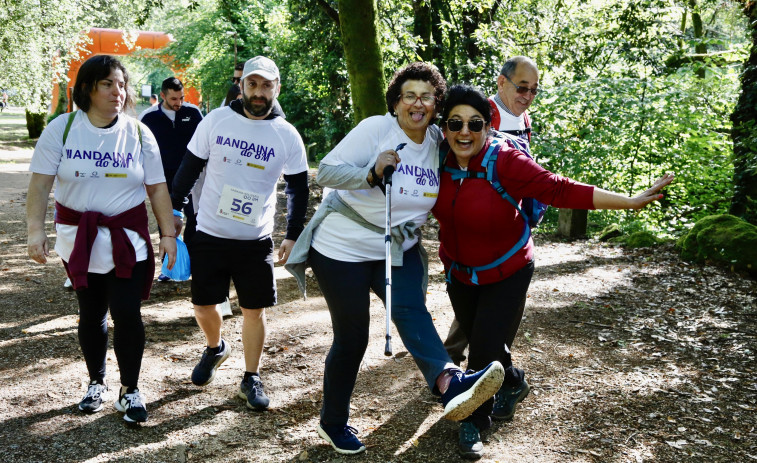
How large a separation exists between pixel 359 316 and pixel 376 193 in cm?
65

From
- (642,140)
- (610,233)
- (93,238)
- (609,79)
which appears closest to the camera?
(93,238)

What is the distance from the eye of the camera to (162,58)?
1350 inches

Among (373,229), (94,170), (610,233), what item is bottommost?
(610,233)

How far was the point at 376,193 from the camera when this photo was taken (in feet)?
11.8


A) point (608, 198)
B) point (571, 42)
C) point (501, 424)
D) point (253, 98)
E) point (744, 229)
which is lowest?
point (501, 424)

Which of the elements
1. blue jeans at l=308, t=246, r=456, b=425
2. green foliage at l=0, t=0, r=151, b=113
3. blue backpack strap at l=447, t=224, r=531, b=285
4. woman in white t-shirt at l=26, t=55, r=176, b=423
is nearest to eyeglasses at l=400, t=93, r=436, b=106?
blue jeans at l=308, t=246, r=456, b=425

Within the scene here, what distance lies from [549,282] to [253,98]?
15.5 ft

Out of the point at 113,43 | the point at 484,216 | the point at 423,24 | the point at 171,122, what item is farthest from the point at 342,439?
the point at 113,43

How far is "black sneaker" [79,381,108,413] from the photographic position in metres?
4.19

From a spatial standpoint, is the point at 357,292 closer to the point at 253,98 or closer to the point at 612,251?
the point at 253,98

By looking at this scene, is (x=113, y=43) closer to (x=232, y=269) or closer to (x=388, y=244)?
(x=232, y=269)

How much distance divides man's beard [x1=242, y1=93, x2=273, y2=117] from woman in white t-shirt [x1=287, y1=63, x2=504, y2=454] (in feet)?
2.71

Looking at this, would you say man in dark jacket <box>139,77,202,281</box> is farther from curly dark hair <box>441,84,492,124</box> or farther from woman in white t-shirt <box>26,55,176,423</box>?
curly dark hair <box>441,84,492,124</box>

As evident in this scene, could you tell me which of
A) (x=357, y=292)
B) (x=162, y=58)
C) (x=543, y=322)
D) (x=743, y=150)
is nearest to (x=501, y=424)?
(x=357, y=292)
